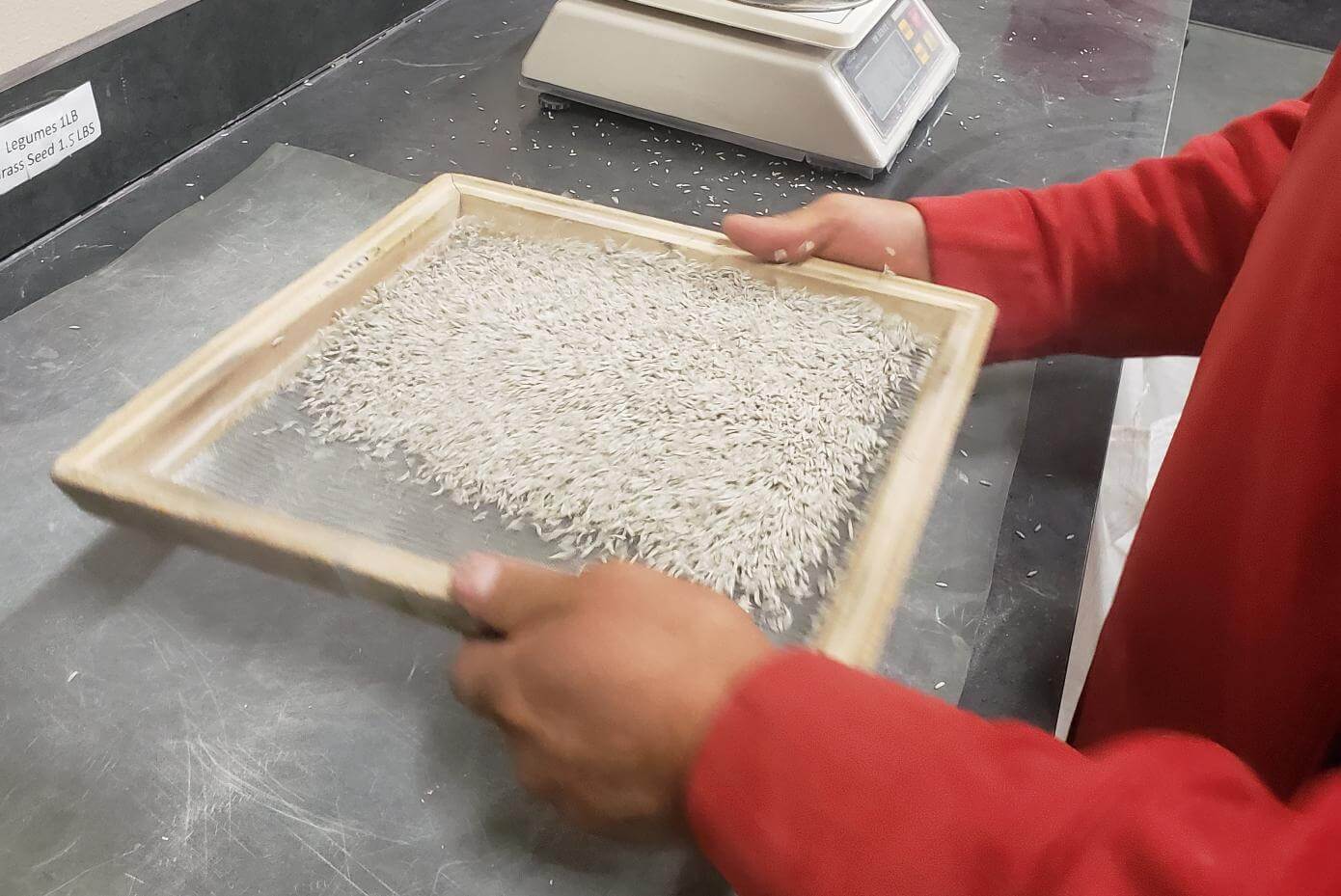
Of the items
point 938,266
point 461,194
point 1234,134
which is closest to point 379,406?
point 461,194

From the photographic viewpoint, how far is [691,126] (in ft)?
3.99

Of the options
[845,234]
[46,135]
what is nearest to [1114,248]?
[845,234]

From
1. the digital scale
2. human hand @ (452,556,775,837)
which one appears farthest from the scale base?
human hand @ (452,556,775,837)

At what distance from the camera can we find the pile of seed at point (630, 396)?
664mm

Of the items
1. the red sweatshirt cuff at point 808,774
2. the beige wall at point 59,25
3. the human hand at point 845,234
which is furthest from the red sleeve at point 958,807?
the beige wall at point 59,25

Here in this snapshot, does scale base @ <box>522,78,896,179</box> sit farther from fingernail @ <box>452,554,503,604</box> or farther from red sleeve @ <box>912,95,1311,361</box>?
fingernail @ <box>452,554,503,604</box>

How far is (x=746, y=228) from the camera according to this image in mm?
864

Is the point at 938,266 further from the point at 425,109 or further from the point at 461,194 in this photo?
the point at 425,109

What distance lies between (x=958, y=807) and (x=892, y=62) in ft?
3.34

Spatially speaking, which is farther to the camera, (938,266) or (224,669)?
(938,266)

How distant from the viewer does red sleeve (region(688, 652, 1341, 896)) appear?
14.9 inches

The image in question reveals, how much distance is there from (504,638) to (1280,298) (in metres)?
0.55

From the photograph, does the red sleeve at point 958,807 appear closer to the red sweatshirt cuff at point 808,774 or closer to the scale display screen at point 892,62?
the red sweatshirt cuff at point 808,774

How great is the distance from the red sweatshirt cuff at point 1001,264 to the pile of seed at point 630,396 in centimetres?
A: 11
